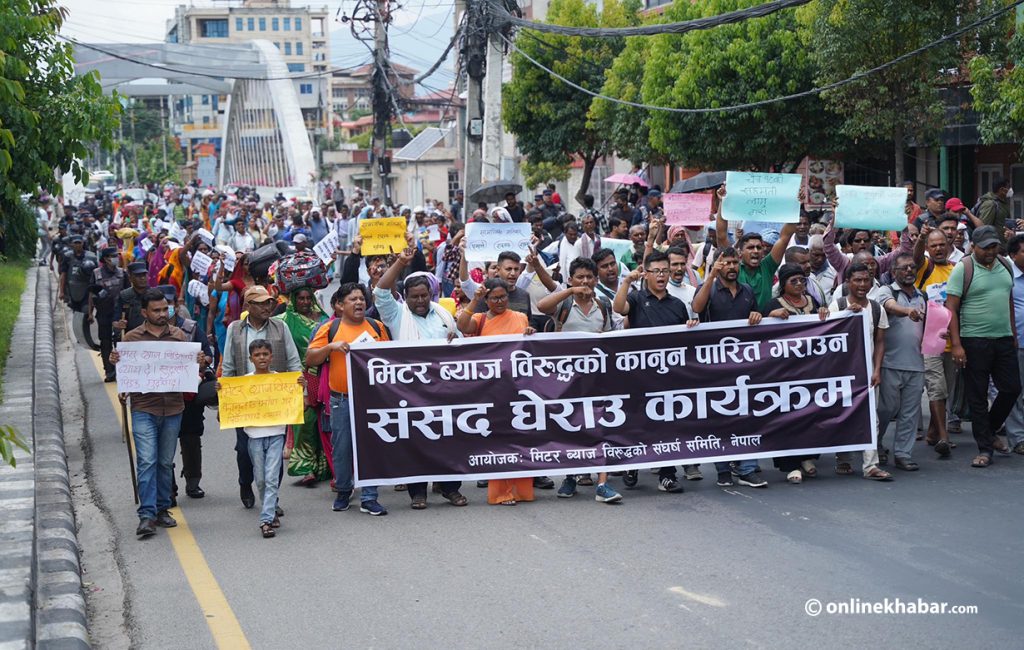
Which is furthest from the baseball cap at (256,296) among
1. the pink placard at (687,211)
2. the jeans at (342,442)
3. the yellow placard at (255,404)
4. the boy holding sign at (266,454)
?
the pink placard at (687,211)

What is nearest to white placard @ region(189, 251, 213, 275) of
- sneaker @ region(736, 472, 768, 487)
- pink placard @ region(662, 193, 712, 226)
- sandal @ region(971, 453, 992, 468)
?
pink placard @ region(662, 193, 712, 226)

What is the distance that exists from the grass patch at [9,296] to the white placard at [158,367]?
4.73 metres

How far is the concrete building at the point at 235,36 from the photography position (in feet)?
519

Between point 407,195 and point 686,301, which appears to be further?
point 407,195

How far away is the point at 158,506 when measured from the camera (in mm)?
8977

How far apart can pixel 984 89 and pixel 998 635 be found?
1500cm

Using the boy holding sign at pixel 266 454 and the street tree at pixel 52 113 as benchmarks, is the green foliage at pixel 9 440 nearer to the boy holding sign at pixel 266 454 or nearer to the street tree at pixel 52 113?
the boy holding sign at pixel 266 454

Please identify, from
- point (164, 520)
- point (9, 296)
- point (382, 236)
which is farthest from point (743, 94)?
point (164, 520)

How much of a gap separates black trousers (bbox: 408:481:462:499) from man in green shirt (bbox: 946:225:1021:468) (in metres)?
3.83

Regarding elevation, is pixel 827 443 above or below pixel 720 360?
below

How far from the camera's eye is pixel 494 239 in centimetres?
1132

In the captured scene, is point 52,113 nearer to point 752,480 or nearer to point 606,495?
point 606,495

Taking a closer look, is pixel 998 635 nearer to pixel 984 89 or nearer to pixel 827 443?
pixel 827 443

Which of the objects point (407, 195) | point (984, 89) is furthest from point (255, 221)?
point (407, 195)
